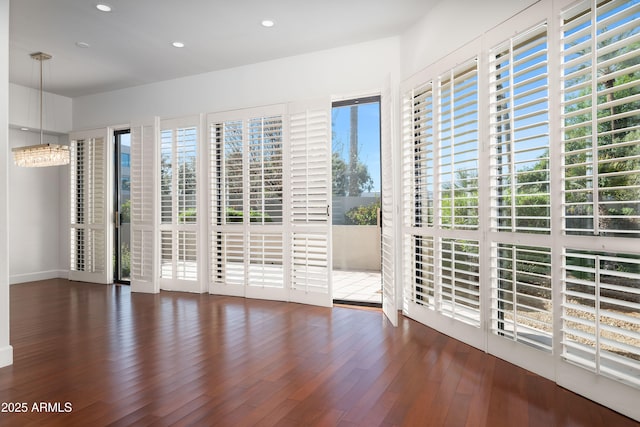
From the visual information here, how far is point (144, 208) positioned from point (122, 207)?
935 millimetres

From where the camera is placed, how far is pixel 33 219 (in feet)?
21.5

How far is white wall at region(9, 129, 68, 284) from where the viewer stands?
20.7 ft

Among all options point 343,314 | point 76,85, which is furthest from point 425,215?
point 76,85

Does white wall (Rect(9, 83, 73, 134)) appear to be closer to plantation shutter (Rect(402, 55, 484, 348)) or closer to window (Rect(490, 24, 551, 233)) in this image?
plantation shutter (Rect(402, 55, 484, 348))

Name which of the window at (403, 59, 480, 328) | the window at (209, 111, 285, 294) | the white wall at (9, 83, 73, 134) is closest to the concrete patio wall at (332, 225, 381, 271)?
the window at (209, 111, 285, 294)

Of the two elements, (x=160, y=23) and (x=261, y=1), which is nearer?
(x=261, y=1)

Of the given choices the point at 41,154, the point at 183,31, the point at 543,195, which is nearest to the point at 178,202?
the point at 41,154

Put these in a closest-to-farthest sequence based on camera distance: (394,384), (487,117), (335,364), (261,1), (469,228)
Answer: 1. (394,384)
2. (335,364)
3. (487,117)
4. (469,228)
5. (261,1)

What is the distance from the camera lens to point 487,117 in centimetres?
305

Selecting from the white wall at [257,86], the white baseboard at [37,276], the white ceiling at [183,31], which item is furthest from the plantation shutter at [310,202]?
the white baseboard at [37,276]

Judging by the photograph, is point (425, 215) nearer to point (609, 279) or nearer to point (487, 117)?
point (487, 117)

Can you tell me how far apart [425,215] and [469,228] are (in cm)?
53

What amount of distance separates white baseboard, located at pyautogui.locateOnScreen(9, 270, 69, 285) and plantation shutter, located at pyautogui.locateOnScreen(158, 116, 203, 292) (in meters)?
2.41

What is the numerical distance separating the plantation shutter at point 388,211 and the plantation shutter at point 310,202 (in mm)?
689
